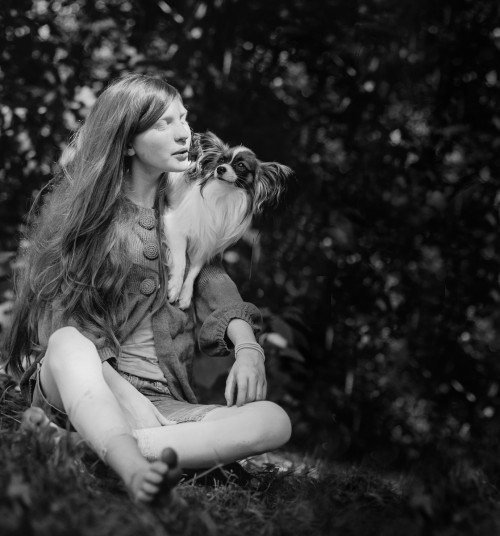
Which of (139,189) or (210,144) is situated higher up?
(210,144)

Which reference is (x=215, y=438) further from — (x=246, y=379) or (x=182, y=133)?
(x=182, y=133)

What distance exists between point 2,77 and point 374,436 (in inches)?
86.4

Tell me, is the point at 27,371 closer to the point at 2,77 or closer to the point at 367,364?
the point at 2,77

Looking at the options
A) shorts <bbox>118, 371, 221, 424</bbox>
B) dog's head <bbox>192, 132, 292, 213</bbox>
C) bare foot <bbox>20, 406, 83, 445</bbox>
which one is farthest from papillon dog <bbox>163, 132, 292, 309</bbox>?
bare foot <bbox>20, 406, 83, 445</bbox>

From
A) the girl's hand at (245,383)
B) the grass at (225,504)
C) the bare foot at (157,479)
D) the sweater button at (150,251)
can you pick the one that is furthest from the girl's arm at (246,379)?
the bare foot at (157,479)

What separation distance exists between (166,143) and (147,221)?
0.73ft

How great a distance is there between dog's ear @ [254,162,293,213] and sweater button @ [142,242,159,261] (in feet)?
0.98

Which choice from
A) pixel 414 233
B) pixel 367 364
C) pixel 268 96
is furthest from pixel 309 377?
pixel 268 96

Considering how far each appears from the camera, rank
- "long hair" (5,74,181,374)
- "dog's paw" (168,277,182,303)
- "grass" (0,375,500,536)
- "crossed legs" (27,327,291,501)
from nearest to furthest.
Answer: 1. "grass" (0,375,500,536)
2. "crossed legs" (27,327,291,501)
3. "long hair" (5,74,181,374)
4. "dog's paw" (168,277,182,303)

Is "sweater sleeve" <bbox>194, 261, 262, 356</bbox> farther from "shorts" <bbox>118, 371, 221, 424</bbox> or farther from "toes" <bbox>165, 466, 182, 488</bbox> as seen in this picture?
"toes" <bbox>165, 466, 182, 488</bbox>

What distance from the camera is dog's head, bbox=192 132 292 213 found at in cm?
216

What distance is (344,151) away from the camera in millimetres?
3613

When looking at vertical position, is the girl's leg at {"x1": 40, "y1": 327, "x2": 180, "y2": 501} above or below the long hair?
below

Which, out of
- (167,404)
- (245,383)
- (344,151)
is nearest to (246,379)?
(245,383)
